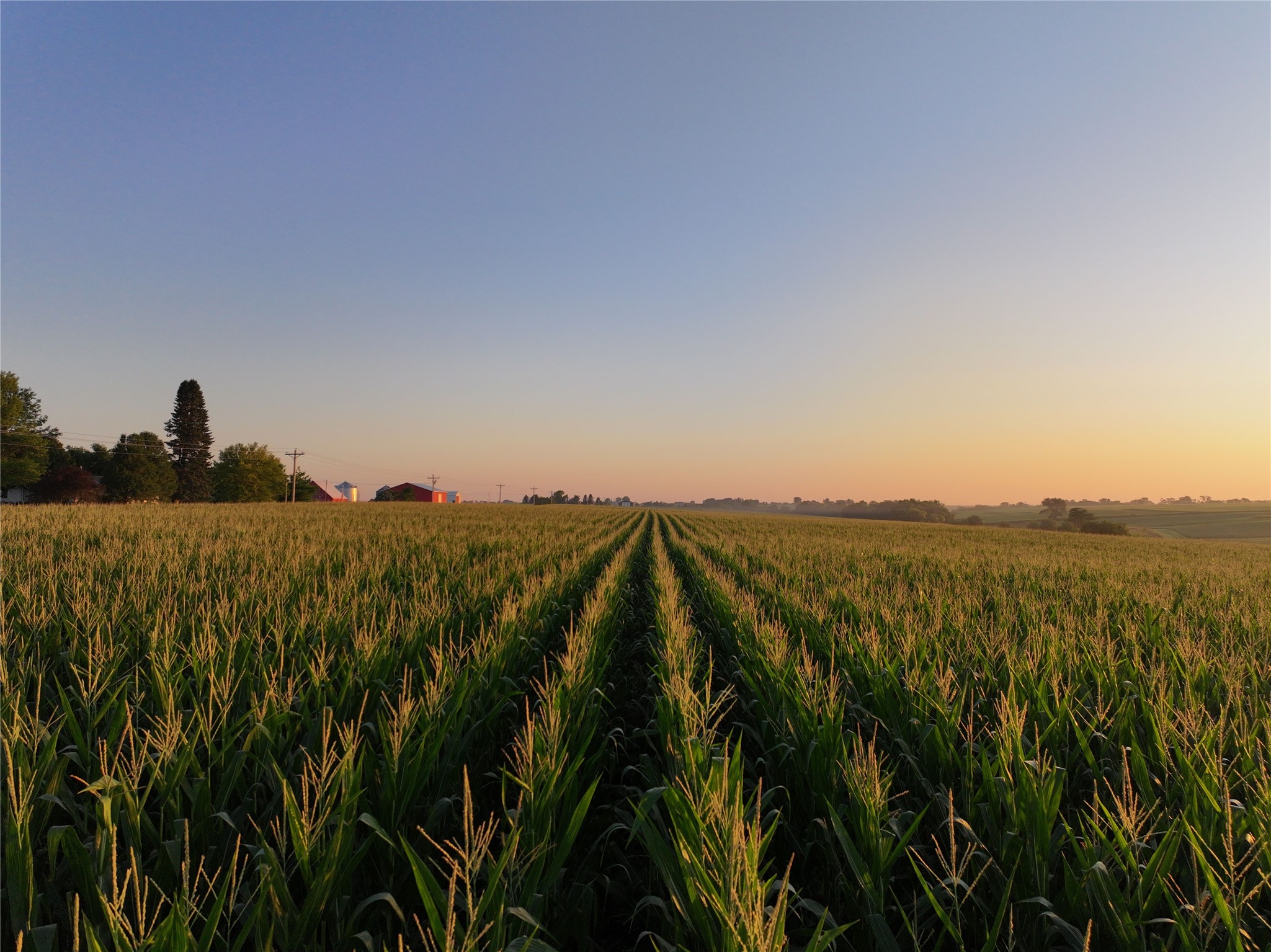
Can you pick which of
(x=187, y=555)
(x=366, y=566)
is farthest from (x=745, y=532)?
(x=187, y=555)

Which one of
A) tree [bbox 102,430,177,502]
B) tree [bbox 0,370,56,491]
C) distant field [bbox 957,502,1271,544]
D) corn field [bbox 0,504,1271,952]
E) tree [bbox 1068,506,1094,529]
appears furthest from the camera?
tree [bbox 1068,506,1094,529]

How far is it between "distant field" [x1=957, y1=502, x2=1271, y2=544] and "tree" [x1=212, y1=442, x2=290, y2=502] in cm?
11526

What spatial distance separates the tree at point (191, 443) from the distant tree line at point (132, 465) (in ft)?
0.27

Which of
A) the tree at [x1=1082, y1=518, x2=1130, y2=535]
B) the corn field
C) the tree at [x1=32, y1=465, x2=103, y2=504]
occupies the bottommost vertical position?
the tree at [x1=1082, y1=518, x2=1130, y2=535]

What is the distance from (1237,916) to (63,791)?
14.7ft

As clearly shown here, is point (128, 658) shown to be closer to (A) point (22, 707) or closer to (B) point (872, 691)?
(A) point (22, 707)

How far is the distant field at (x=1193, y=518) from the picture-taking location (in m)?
65.0

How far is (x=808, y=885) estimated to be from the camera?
258cm

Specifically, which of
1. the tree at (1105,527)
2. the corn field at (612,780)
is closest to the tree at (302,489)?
the corn field at (612,780)

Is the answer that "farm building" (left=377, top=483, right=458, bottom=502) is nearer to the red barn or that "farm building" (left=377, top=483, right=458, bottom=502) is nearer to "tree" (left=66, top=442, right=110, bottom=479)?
the red barn

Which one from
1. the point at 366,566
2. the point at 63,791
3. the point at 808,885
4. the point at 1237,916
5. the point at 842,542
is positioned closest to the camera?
the point at 1237,916

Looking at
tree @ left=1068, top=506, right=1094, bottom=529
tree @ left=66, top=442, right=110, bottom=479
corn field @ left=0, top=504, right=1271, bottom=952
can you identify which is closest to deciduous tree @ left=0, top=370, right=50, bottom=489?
tree @ left=66, top=442, right=110, bottom=479

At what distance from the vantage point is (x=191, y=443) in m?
70.2

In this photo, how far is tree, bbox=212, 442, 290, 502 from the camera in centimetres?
8006
